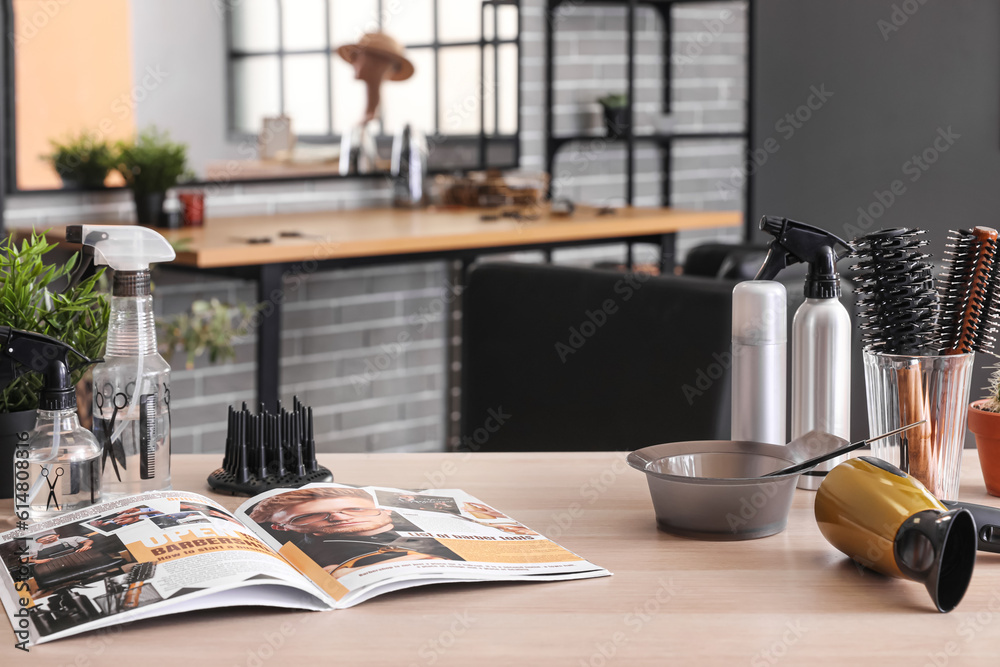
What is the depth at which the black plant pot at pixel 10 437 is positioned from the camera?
0.97 metres

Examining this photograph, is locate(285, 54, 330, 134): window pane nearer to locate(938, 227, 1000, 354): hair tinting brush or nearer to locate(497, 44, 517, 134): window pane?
locate(497, 44, 517, 134): window pane

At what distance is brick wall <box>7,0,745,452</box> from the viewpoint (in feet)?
10.7

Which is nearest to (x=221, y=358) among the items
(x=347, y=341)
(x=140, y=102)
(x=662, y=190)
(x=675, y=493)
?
(x=347, y=341)

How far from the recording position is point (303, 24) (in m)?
3.43

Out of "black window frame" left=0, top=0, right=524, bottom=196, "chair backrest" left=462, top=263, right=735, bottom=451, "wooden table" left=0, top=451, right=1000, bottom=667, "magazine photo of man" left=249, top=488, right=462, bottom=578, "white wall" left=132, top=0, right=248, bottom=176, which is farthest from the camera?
"white wall" left=132, top=0, right=248, bottom=176

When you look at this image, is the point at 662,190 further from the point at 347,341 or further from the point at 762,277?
the point at 762,277

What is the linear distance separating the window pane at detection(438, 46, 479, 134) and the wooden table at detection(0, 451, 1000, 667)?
3.06 m

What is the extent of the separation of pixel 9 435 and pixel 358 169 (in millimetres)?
2661

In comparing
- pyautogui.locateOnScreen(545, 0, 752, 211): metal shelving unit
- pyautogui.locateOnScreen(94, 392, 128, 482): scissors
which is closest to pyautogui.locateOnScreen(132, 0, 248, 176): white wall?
pyautogui.locateOnScreen(545, 0, 752, 211): metal shelving unit

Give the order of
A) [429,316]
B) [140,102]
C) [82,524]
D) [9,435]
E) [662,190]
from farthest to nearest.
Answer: [662,190]
[429,316]
[140,102]
[9,435]
[82,524]

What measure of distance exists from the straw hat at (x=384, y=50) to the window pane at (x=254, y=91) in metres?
0.26

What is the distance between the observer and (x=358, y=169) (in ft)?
11.7

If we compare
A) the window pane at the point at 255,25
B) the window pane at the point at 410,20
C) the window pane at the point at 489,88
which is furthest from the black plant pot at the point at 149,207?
the window pane at the point at 489,88

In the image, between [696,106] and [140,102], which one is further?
[696,106]
